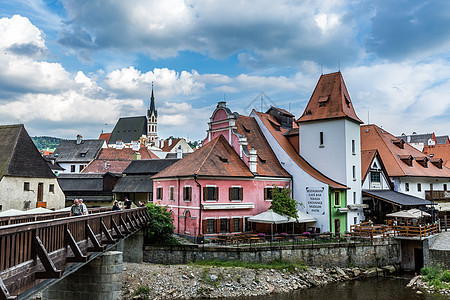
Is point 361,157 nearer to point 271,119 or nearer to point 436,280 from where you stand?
point 271,119

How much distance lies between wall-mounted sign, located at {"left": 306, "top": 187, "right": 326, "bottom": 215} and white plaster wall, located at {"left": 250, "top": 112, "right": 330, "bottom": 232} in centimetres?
27

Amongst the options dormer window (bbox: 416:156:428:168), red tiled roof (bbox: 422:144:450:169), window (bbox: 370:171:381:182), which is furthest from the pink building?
red tiled roof (bbox: 422:144:450:169)

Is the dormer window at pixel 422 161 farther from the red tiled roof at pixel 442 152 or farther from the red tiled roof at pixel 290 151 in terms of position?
the red tiled roof at pixel 290 151

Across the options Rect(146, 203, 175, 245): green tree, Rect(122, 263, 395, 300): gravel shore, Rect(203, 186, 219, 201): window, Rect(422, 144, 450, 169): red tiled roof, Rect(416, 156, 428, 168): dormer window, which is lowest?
Rect(122, 263, 395, 300): gravel shore

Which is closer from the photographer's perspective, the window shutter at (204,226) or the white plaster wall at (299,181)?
the window shutter at (204,226)

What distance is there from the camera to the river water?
2502 centimetres

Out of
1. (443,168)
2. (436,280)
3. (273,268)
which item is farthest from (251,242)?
(443,168)

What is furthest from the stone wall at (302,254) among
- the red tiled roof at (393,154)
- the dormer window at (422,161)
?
the dormer window at (422,161)

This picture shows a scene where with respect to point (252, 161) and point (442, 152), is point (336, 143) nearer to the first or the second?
point (252, 161)

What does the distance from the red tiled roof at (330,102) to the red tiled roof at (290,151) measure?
9.14 feet

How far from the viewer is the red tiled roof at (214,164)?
32.3 meters

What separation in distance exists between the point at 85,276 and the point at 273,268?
1379 cm

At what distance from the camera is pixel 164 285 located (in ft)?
80.6

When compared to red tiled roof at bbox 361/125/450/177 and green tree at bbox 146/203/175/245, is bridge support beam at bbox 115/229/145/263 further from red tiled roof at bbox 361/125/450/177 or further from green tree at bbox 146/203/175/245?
red tiled roof at bbox 361/125/450/177
